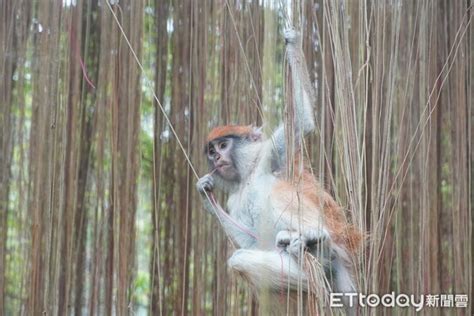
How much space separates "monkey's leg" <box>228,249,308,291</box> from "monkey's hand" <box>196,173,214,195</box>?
9.9 inches

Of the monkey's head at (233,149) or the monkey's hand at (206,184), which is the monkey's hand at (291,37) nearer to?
the monkey's head at (233,149)

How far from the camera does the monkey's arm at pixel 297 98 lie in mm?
1812

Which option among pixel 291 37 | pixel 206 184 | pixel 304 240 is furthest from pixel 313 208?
pixel 291 37

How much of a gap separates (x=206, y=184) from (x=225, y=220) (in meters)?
0.11

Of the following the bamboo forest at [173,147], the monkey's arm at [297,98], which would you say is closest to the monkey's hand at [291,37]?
the monkey's arm at [297,98]

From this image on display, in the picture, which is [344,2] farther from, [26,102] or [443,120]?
[26,102]

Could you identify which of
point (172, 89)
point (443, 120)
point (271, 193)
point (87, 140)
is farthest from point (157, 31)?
point (443, 120)

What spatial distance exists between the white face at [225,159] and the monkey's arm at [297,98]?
0.49ft

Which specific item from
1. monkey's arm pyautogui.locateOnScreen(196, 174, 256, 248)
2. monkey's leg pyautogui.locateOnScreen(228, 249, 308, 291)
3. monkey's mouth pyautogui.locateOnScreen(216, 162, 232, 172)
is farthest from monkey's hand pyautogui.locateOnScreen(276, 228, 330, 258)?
monkey's mouth pyautogui.locateOnScreen(216, 162, 232, 172)

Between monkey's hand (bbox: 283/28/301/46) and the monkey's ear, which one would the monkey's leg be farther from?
monkey's hand (bbox: 283/28/301/46)

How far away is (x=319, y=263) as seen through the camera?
1.77 metres

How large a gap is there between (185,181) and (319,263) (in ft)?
2.28

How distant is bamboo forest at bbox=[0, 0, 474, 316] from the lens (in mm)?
2254

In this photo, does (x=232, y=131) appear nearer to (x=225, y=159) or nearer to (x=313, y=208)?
(x=225, y=159)
